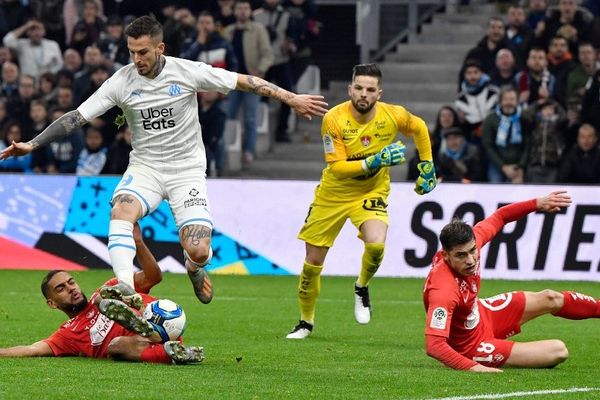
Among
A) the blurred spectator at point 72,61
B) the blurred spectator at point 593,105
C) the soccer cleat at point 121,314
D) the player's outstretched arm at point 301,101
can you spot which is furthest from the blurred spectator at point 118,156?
the soccer cleat at point 121,314

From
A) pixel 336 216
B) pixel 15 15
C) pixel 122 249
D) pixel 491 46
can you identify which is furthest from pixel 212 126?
pixel 122 249

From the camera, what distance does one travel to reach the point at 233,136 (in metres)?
23.5

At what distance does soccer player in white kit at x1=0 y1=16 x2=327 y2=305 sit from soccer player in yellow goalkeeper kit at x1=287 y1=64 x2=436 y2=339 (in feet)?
5.08

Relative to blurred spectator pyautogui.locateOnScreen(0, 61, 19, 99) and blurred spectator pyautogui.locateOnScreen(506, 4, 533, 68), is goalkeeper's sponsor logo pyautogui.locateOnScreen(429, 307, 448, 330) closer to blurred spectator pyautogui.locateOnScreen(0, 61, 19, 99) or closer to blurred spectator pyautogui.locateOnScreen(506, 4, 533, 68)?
blurred spectator pyautogui.locateOnScreen(506, 4, 533, 68)

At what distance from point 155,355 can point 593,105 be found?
11.5 m

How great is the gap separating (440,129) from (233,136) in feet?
14.6

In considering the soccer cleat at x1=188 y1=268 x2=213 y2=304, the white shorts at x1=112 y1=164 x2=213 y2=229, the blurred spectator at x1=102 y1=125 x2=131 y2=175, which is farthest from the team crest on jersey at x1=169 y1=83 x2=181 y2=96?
the blurred spectator at x1=102 y1=125 x2=131 y2=175

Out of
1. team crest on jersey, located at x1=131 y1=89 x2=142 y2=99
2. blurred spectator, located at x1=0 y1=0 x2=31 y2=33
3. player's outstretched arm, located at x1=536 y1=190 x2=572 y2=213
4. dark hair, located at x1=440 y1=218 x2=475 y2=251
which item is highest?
team crest on jersey, located at x1=131 y1=89 x2=142 y2=99

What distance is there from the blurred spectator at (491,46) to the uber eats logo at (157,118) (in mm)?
11501

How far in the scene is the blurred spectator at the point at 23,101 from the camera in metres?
23.1


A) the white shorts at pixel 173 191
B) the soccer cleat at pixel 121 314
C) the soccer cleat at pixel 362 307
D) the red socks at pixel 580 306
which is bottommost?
the soccer cleat at pixel 362 307

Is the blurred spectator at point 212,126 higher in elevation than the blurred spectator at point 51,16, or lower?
lower

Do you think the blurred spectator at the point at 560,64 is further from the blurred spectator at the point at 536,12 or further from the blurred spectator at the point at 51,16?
the blurred spectator at the point at 51,16

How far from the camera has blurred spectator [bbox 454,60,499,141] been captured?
21.2 m
